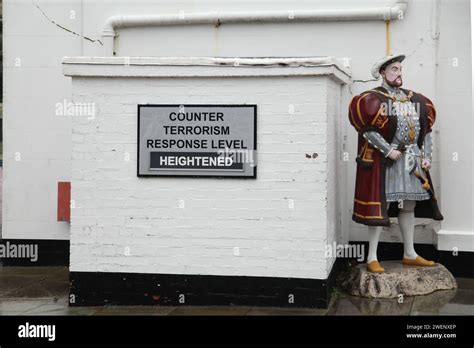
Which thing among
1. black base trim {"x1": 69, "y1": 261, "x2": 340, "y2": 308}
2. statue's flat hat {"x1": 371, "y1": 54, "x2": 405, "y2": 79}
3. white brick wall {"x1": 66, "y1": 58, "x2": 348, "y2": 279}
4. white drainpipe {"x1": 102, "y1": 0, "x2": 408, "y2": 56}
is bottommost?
black base trim {"x1": 69, "y1": 261, "x2": 340, "y2": 308}

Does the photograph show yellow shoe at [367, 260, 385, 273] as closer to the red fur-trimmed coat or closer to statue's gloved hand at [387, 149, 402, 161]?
the red fur-trimmed coat

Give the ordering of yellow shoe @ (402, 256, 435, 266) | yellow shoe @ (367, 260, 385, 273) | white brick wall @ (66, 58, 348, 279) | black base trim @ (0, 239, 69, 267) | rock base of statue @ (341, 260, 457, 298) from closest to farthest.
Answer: white brick wall @ (66, 58, 348, 279) → rock base of statue @ (341, 260, 457, 298) → yellow shoe @ (367, 260, 385, 273) → yellow shoe @ (402, 256, 435, 266) → black base trim @ (0, 239, 69, 267)

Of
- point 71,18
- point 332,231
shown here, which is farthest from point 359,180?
point 71,18

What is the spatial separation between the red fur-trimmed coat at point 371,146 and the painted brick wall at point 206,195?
1.22 ft

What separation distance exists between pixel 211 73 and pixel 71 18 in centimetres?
318

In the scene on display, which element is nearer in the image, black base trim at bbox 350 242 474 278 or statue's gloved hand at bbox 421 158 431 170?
statue's gloved hand at bbox 421 158 431 170

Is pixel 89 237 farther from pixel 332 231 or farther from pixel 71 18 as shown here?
pixel 71 18

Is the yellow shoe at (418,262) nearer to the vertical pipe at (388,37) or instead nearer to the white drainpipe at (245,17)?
the vertical pipe at (388,37)

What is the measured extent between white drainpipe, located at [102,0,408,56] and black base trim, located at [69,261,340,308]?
10.7ft

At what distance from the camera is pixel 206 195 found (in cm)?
759

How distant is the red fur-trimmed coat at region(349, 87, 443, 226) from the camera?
25.5 ft

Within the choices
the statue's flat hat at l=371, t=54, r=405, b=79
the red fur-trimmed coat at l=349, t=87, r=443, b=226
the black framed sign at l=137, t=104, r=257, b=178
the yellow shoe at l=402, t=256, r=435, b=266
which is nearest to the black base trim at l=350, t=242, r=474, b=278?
the yellow shoe at l=402, t=256, r=435, b=266

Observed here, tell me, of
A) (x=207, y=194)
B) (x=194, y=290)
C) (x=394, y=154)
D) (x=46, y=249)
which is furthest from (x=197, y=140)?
(x=46, y=249)

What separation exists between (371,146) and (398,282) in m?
1.46
